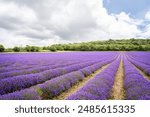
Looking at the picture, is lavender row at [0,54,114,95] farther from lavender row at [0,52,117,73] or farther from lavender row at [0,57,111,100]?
lavender row at [0,52,117,73]

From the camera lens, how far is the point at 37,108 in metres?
4.28

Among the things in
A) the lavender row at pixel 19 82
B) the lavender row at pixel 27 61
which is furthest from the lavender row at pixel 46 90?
the lavender row at pixel 27 61

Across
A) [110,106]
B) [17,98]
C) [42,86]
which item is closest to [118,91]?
[42,86]

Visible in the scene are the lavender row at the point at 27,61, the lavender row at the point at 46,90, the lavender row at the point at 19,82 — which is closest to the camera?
the lavender row at the point at 46,90

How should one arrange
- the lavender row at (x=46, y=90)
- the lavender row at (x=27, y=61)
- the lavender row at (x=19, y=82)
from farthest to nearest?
the lavender row at (x=27, y=61), the lavender row at (x=19, y=82), the lavender row at (x=46, y=90)

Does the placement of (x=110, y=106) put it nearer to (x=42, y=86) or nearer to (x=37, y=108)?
(x=37, y=108)

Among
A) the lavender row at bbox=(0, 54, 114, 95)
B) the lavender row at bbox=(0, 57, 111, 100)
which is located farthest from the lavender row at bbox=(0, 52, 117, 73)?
the lavender row at bbox=(0, 57, 111, 100)

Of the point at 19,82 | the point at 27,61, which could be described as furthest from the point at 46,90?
the point at 27,61

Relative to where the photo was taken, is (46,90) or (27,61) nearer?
(46,90)

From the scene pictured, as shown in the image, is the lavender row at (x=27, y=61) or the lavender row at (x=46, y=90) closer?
the lavender row at (x=46, y=90)

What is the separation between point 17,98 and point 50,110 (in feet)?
5.09

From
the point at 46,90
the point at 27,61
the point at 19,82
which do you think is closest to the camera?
the point at 46,90

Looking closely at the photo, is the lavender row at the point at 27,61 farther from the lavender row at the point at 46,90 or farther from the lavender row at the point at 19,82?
the lavender row at the point at 46,90

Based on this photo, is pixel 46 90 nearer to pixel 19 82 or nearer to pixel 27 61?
pixel 19 82
